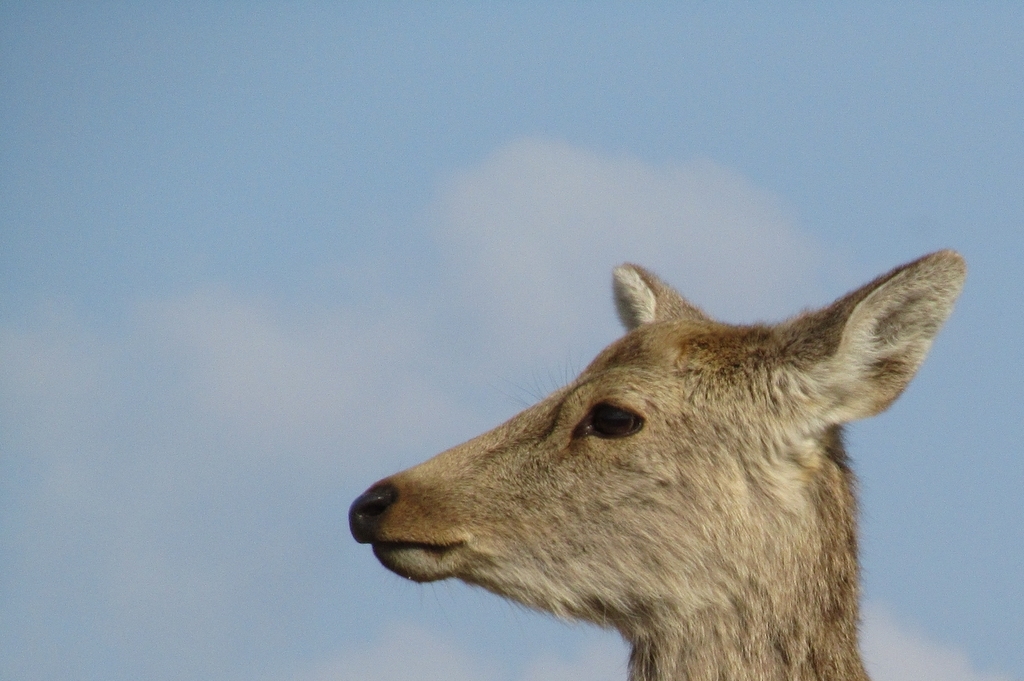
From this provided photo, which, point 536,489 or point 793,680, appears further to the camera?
point 536,489

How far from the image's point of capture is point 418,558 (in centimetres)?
634

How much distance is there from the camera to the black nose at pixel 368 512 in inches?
249

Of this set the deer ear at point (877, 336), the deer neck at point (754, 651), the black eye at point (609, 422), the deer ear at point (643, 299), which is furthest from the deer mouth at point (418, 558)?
the deer ear at point (643, 299)

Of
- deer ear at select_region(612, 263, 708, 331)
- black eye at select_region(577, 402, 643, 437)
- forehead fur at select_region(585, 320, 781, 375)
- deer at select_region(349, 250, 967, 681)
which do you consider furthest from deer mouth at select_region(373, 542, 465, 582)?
deer ear at select_region(612, 263, 708, 331)

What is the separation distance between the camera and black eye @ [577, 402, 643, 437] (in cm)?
652

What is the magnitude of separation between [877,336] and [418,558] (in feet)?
6.86

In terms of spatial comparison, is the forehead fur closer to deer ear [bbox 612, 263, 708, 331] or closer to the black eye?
the black eye

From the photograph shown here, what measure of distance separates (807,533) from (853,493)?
0.42m

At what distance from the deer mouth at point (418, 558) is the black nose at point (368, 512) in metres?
0.07

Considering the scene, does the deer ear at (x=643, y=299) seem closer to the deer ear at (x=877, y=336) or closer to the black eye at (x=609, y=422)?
the black eye at (x=609, y=422)

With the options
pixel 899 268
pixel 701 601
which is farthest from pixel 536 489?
pixel 899 268

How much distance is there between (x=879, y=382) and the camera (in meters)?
6.31

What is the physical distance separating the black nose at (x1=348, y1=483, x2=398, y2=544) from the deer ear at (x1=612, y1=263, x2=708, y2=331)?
7.00 ft

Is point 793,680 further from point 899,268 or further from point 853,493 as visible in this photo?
point 899,268
